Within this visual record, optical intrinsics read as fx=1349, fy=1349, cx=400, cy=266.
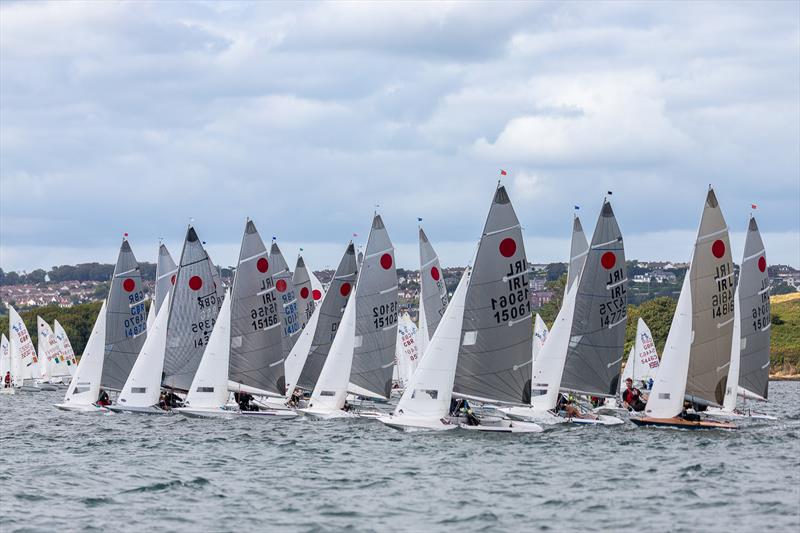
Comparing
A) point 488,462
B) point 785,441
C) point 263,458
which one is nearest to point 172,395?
point 263,458

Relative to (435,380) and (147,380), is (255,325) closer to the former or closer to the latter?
(147,380)

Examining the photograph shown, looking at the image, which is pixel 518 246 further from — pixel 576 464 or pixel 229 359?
pixel 229 359

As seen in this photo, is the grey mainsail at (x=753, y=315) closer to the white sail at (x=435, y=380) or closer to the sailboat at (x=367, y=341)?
the white sail at (x=435, y=380)

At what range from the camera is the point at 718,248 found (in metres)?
48.0

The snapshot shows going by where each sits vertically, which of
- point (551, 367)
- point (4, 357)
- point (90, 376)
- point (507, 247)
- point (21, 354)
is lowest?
point (90, 376)

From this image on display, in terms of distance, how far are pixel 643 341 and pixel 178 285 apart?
3603 centimetres

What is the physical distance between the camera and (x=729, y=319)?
4869cm

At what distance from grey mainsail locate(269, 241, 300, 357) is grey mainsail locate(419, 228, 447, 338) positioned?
282 inches

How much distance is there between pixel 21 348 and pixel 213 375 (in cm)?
4506

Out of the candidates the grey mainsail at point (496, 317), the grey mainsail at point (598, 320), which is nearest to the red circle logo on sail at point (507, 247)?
the grey mainsail at point (496, 317)

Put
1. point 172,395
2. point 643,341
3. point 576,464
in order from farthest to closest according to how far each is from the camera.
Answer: point 643,341, point 172,395, point 576,464

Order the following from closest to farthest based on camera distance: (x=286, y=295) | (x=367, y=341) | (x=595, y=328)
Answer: (x=595, y=328) < (x=367, y=341) < (x=286, y=295)

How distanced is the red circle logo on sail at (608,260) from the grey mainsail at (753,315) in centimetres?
493

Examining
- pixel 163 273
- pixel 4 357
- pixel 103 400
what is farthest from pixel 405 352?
pixel 4 357
